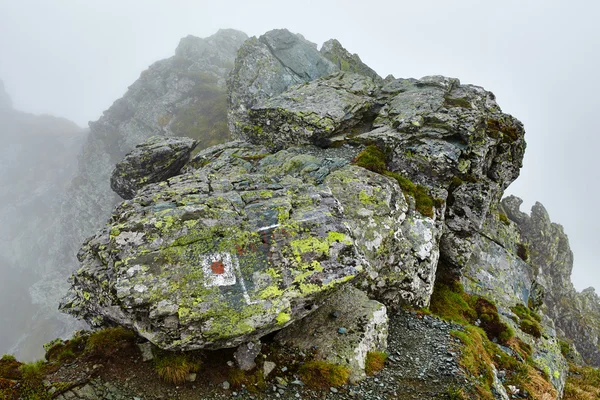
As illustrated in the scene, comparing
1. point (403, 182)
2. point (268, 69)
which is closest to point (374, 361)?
point (403, 182)

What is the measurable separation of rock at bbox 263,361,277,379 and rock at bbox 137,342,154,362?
4.18m

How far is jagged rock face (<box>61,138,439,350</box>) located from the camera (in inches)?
407

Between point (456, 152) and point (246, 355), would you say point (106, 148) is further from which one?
point (246, 355)

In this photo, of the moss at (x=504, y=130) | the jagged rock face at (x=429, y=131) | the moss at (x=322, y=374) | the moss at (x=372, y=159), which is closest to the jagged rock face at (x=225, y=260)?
the moss at (x=322, y=374)

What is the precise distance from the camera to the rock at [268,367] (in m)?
11.1

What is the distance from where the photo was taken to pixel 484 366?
43.7ft

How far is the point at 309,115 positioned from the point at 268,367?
22372mm

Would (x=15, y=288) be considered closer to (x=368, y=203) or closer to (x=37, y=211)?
(x=37, y=211)

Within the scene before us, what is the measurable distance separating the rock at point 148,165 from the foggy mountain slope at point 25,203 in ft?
331

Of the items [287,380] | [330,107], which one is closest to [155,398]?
[287,380]

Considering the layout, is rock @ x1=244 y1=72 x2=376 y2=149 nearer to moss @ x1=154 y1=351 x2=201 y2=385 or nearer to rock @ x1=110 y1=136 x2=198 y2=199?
rock @ x1=110 y1=136 x2=198 y2=199

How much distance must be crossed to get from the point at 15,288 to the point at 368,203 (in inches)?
5696

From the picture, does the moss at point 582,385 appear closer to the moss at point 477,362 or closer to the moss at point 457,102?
the moss at point 477,362

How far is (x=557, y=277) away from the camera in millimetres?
55906
